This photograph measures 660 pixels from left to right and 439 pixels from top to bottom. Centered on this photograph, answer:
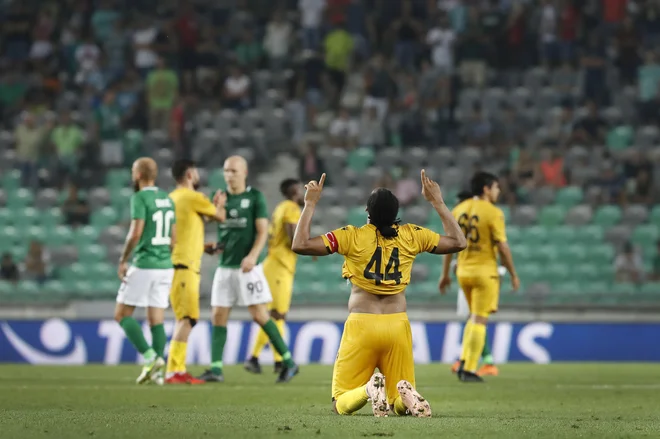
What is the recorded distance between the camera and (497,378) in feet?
45.4

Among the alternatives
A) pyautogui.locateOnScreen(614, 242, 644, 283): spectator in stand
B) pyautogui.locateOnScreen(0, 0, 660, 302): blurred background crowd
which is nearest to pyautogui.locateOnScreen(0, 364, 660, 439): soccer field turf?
pyautogui.locateOnScreen(614, 242, 644, 283): spectator in stand

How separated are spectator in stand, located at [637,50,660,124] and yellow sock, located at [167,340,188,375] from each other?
40.9 feet

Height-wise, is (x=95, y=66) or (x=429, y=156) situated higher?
(x=95, y=66)

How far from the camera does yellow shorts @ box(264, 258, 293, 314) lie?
14391 mm

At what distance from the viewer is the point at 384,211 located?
27.4 ft

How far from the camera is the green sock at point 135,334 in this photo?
1187 centimetres

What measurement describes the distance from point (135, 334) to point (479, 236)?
12.2 feet

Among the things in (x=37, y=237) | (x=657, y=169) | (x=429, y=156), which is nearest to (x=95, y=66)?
(x=37, y=237)

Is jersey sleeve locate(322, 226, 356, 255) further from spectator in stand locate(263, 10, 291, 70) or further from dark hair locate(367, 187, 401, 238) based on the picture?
spectator in stand locate(263, 10, 291, 70)

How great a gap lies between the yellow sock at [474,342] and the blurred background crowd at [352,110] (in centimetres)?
652

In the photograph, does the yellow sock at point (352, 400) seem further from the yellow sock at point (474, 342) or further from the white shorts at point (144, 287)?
the yellow sock at point (474, 342)

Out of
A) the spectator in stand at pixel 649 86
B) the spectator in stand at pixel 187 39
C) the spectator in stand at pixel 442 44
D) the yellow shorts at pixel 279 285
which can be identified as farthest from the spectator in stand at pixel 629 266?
the spectator in stand at pixel 187 39

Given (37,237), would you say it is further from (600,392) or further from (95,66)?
(600,392)

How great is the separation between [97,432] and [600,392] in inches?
237
